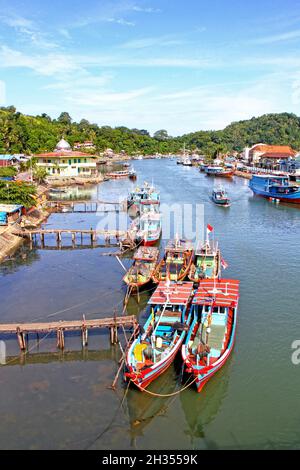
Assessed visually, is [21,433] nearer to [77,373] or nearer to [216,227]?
→ [77,373]

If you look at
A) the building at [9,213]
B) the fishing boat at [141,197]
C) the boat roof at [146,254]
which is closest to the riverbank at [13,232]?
the building at [9,213]

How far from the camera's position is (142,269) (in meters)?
30.3

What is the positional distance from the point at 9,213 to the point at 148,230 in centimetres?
1489

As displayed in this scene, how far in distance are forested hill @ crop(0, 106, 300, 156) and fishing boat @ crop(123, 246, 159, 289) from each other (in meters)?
81.1

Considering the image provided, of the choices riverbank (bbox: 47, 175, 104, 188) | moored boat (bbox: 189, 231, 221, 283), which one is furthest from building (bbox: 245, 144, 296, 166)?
moored boat (bbox: 189, 231, 221, 283)

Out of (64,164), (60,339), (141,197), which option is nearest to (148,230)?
(141,197)

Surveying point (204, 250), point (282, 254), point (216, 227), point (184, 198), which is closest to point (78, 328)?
point (204, 250)

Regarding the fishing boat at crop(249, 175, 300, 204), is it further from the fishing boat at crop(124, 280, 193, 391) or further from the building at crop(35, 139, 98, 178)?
the fishing boat at crop(124, 280, 193, 391)

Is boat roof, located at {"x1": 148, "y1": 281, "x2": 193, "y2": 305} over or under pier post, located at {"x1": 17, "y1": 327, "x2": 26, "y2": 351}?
over

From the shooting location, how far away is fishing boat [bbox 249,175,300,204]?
6806 cm

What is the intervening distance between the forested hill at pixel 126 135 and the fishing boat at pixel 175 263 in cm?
8185

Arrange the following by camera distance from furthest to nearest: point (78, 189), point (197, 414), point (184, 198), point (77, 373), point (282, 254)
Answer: point (78, 189) < point (184, 198) < point (282, 254) < point (77, 373) < point (197, 414)
